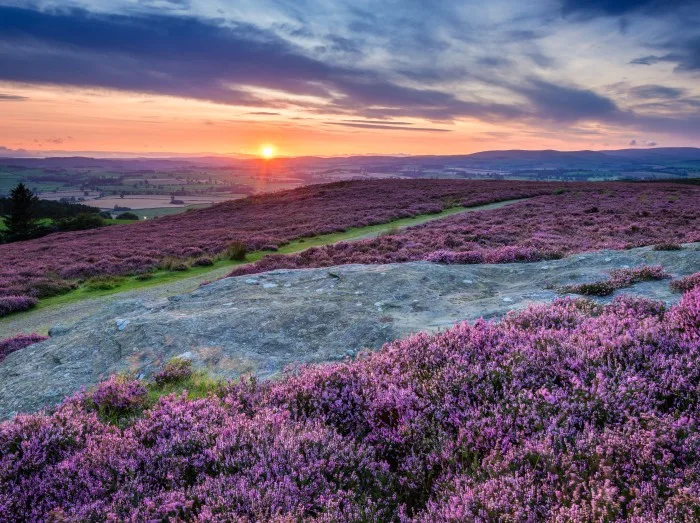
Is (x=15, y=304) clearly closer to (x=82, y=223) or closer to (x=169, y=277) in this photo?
(x=169, y=277)

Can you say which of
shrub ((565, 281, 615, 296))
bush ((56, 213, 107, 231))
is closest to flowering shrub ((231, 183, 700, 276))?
Answer: shrub ((565, 281, 615, 296))

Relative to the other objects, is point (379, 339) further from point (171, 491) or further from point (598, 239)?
point (598, 239)

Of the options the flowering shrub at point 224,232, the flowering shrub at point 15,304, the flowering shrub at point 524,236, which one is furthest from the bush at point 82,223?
the flowering shrub at point 524,236

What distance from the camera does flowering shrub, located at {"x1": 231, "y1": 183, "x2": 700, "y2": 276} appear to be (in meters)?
17.2

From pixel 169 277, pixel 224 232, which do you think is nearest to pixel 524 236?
pixel 169 277

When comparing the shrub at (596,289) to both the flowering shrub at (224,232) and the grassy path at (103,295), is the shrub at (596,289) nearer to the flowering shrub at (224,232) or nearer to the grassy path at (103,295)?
the grassy path at (103,295)

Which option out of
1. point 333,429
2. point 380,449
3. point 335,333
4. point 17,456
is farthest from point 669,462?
point 335,333

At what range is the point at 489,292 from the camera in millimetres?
10484

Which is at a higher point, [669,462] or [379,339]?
[669,462]

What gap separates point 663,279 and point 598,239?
14.3 m

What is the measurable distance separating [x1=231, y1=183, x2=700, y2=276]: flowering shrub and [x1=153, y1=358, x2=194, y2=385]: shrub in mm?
10218

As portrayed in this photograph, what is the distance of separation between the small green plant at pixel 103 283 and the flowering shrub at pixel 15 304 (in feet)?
9.17

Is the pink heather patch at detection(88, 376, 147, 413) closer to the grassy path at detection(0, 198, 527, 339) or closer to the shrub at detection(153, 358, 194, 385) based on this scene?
the shrub at detection(153, 358, 194, 385)

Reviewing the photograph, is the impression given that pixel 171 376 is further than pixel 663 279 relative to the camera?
No
